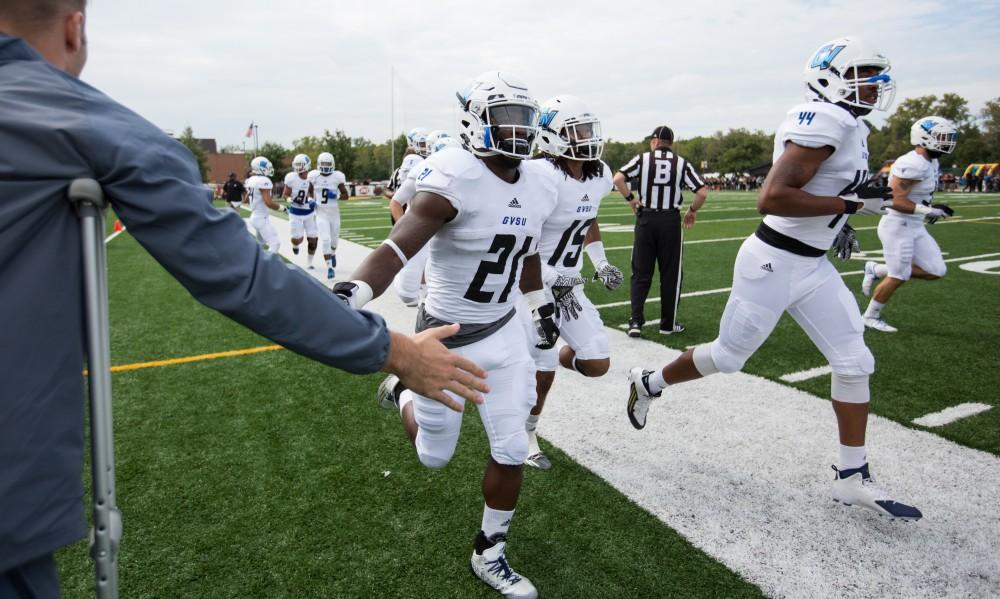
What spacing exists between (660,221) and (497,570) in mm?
4982

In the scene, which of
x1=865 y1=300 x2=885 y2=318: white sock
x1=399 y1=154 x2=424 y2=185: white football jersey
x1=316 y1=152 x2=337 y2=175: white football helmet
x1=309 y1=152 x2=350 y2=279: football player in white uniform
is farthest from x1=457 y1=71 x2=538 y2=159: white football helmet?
x1=316 y1=152 x2=337 y2=175: white football helmet

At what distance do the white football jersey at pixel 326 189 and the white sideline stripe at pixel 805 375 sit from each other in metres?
8.13

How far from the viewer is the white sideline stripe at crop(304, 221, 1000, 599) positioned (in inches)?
111

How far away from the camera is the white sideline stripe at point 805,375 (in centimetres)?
524

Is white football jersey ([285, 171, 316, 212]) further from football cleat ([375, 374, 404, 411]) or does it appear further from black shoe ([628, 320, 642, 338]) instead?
football cleat ([375, 374, 404, 411])

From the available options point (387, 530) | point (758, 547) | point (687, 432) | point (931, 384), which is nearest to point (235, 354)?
point (387, 530)

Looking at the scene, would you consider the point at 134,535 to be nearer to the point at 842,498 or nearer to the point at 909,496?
the point at 842,498

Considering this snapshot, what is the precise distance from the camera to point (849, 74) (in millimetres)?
3361

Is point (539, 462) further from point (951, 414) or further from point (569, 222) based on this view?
point (951, 414)

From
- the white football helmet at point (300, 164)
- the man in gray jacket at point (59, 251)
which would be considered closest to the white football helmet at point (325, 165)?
the white football helmet at point (300, 164)

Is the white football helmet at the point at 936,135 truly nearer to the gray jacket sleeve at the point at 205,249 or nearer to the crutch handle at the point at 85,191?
the gray jacket sleeve at the point at 205,249

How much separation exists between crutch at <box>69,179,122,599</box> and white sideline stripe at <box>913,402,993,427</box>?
4.67 meters

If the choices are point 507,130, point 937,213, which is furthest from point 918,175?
point 507,130

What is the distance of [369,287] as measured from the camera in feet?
7.95
